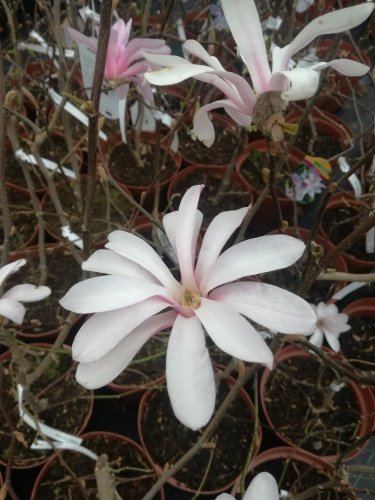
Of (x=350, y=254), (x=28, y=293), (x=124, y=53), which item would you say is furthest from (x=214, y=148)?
(x=28, y=293)

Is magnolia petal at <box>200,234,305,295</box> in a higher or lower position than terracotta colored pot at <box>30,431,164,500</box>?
higher

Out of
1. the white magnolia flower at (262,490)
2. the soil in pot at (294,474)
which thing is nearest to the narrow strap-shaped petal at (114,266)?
the white magnolia flower at (262,490)

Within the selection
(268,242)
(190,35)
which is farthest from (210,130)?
(190,35)

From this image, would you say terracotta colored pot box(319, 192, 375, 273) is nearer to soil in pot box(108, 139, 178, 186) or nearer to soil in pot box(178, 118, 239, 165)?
soil in pot box(178, 118, 239, 165)

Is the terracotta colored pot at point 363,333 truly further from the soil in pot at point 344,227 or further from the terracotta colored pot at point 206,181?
the terracotta colored pot at point 206,181

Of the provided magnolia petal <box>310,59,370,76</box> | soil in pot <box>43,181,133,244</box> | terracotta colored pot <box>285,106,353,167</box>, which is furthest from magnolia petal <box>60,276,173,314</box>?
terracotta colored pot <box>285,106,353,167</box>

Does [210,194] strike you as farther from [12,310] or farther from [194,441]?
[12,310]
